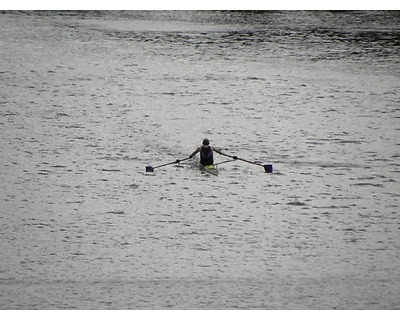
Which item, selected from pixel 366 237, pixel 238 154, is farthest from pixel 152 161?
pixel 366 237

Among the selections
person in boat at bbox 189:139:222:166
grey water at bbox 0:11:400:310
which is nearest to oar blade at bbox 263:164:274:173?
grey water at bbox 0:11:400:310

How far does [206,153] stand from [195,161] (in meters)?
1.00

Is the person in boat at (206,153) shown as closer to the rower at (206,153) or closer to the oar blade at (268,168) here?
the rower at (206,153)

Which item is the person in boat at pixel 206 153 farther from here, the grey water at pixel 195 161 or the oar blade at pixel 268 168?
the oar blade at pixel 268 168

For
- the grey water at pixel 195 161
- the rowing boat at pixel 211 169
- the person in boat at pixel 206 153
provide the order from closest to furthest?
the grey water at pixel 195 161, the person in boat at pixel 206 153, the rowing boat at pixel 211 169

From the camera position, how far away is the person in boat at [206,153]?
19547mm

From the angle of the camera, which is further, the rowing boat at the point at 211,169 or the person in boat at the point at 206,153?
the rowing boat at the point at 211,169

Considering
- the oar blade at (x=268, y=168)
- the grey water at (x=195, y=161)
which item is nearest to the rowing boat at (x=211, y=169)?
the grey water at (x=195, y=161)

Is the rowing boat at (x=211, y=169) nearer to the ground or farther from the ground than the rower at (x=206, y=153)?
nearer to the ground

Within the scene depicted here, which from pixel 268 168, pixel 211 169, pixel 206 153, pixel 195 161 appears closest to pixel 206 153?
pixel 206 153

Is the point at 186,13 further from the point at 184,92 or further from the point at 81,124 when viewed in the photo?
the point at 81,124

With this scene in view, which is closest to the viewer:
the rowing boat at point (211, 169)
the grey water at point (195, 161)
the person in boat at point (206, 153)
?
the grey water at point (195, 161)

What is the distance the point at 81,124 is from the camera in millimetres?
23125

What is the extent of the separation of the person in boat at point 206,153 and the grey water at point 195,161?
363 mm
